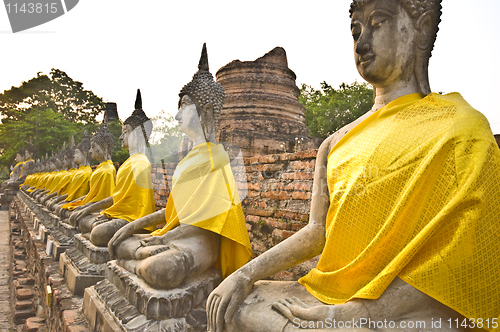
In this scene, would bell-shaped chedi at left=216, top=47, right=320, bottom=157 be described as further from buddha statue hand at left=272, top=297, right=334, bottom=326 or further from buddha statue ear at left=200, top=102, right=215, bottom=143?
buddha statue hand at left=272, top=297, right=334, bottom=326

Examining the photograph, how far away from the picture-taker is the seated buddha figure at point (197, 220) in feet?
7.43

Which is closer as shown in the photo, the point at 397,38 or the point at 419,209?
the point at 419,209

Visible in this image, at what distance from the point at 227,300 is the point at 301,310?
35 cm

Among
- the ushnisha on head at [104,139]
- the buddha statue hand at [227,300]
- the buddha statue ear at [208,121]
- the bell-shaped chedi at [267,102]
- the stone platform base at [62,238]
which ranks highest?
the bell-shaped chedi at [267,102]

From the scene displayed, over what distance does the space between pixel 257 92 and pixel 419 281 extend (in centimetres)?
878

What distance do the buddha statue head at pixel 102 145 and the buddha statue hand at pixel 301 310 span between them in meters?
4.64

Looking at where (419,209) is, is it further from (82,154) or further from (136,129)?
(82,154)

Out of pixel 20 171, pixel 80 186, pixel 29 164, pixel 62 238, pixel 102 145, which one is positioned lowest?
pixel 62 238

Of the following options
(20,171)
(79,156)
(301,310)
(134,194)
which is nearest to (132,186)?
(134,194)

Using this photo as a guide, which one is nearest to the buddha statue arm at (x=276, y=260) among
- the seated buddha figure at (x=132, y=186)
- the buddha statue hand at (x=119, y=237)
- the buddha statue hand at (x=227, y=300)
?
the buddha statue hand at (x=227, y=300)

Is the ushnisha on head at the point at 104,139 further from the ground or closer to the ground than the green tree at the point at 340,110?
closer to the ground

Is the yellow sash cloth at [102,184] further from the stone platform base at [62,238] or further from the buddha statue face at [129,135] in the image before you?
the buddha statue face at [129,135]

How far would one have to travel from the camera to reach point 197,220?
2.45 m

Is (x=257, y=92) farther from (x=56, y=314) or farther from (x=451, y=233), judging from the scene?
(x=451, y=233)
